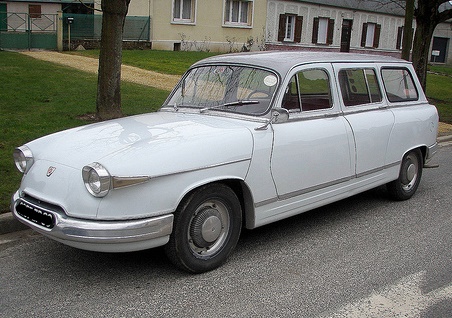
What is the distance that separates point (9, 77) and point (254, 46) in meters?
18.9

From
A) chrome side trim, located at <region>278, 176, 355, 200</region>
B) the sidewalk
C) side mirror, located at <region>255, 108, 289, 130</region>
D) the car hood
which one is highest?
side mirror, located at <region>255, 108, 289, 130</region>

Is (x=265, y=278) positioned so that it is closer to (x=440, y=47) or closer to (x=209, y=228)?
(x=209, y=228)

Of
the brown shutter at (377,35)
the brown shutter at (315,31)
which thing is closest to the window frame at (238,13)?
the brown shutter at (315,31)

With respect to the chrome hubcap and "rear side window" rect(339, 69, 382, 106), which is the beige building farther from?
the chrome hubcap

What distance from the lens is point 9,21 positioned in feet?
83.9

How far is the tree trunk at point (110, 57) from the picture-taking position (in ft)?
29.3

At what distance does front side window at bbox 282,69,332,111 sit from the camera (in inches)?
210

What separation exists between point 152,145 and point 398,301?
2.19 metres

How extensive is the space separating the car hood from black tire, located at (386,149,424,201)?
2.67 metres

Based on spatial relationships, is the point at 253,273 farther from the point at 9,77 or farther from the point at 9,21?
the point at 9,21

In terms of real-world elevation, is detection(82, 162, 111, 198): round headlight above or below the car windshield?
below

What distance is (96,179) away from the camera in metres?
4.02

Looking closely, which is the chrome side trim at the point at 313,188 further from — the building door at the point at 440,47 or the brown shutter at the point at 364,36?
the building door at the point at 440,47

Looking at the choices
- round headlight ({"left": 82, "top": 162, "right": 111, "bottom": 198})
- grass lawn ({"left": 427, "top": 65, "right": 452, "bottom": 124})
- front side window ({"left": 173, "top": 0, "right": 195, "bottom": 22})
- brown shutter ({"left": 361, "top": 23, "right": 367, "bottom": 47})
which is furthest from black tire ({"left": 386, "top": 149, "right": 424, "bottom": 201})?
brown shutter ({"left": 361, "top": 23, "right": 367, "bottom": 47})
